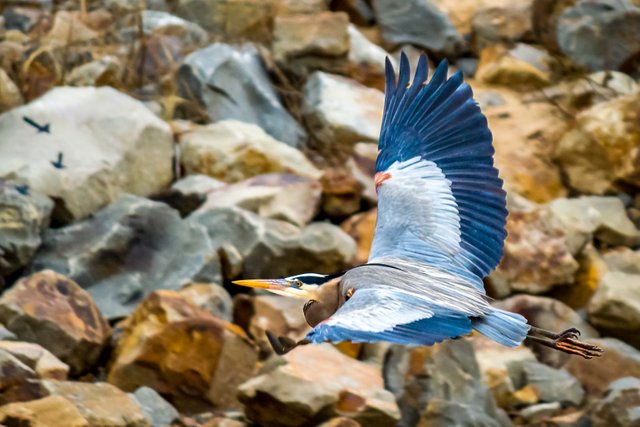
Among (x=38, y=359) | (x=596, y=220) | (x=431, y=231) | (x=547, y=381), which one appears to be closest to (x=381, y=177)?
(x=431, y=231)

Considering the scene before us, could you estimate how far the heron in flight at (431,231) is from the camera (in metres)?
4.36

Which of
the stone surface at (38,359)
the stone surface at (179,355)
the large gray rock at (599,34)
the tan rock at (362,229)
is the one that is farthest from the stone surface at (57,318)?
the large gray rock at (599,34)

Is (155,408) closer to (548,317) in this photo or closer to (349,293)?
(349,293)

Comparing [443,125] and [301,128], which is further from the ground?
[443,125]

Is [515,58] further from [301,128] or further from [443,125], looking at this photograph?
[443,125]

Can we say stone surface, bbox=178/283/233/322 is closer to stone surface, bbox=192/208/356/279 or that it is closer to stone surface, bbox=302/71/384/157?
stone surface, bbox=192/208/356/279

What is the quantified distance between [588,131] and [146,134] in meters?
3.08

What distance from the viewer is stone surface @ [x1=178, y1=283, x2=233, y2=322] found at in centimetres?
699

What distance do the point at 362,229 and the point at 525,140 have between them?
7.74ft

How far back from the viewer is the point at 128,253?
24.4 ft

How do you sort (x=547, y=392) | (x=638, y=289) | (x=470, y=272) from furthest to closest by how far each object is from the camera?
(x=638, y=289)
(x=547, y=392)
(x=470, y=272)

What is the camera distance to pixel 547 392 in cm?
713

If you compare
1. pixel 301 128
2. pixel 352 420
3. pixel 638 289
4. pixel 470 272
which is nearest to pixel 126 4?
pixel 301 128

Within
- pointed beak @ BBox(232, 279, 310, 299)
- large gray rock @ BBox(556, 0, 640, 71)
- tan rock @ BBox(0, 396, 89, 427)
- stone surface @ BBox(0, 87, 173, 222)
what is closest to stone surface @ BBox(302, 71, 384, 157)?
stone surface @ BBox(0, 87, 173, 222)
